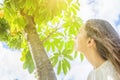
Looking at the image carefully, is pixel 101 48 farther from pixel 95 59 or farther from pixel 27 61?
pixel 27 61

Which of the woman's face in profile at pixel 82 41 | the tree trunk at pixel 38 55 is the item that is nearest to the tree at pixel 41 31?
the tree trunk at pixel 38 55

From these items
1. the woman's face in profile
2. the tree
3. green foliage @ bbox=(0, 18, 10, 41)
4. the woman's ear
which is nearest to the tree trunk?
the tree

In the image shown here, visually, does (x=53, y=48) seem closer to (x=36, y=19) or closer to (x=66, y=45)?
(x=66, y=45)

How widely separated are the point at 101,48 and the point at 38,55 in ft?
5.38

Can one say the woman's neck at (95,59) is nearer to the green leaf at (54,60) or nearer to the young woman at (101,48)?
the young woman at (101,48)

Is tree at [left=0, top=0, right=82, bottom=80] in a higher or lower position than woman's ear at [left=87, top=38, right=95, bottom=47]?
higher

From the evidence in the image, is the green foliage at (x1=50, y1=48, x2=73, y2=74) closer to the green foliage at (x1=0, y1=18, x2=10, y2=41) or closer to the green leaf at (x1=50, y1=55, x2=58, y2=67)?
the green leaf at (x1=50, y1=55, x2=58, y2=67)

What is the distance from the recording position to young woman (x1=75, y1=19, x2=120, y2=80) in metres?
2.19

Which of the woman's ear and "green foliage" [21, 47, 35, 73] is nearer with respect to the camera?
the woman's ear

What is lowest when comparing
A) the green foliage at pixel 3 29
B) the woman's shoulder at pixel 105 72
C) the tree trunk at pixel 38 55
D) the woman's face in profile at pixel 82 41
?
the woman's shoulder at pixel 105 72

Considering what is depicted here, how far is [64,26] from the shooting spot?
4.42 meters

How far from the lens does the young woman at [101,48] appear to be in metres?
2.19

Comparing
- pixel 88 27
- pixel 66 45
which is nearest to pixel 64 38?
pixel 66 45

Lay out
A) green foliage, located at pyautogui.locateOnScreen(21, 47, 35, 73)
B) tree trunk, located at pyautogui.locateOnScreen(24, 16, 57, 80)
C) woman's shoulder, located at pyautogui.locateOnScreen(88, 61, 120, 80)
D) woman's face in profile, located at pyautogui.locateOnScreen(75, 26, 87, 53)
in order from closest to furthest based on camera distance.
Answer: woman's shoulder, located at pyautogui.locateOnScreen(88, 61, 120, 80) < woman's face in profile, located at pyautogui.locateOnScreen(75, 26, 87, 53) < tree trunk, located at pyautogui.locateOnScreen(24, 16, 57, 80) < green foliage, located at pyautogui.locateOnScreen(21, 47, 35, 73)
